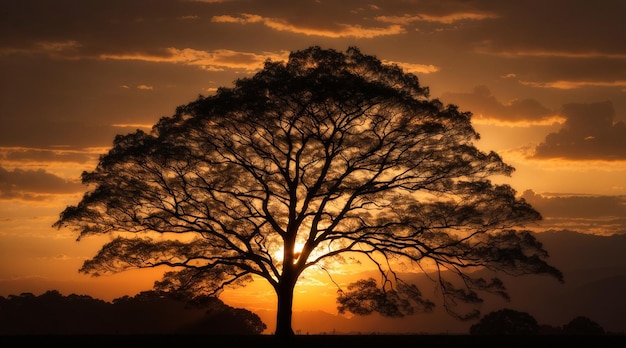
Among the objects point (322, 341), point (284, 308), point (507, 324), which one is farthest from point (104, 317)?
point (322, 341)

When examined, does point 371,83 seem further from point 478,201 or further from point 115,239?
point 115,239

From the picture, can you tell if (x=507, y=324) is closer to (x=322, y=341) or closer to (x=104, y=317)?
(x=322, y=341)

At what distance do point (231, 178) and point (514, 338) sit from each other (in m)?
13.5

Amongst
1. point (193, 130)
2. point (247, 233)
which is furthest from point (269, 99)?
point (247, 233)

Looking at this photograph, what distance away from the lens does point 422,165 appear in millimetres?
33688

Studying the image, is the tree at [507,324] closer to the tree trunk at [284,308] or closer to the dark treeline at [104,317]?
the tree trunk at [284,308]

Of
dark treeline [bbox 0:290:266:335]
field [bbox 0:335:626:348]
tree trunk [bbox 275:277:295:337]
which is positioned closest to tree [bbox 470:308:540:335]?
field [bbox 0:335:626:348]

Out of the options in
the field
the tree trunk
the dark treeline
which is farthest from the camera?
the dark treeline

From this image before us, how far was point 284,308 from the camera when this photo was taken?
3316 centimetres

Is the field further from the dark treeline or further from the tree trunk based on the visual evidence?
the dark treeline

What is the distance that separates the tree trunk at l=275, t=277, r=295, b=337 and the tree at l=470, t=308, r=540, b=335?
19.0 metres

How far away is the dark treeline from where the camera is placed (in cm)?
6775

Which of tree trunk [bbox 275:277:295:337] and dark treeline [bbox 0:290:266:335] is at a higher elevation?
dark treeline [bbox 0:290:266:335]

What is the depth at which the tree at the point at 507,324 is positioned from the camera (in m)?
48.3
